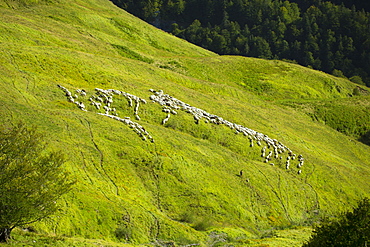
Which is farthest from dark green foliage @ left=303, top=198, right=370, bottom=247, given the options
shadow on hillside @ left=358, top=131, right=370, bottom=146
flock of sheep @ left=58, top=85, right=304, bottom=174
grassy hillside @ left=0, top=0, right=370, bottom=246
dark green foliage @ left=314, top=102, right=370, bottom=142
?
shadow on hillside @ left=358, top=131, right=370, bottom=146

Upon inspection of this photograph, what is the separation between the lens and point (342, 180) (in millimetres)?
61688

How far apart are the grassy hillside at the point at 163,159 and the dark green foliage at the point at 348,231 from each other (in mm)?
7929

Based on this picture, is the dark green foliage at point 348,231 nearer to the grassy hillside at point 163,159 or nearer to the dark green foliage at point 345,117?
the grassy hillside at point 163,159

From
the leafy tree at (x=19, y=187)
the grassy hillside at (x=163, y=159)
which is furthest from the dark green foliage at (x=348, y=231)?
the leafy tree at (x=19, y=187)

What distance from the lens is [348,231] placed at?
2570 centimetres

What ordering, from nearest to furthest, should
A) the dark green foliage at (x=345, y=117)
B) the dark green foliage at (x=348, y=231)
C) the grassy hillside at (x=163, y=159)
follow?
the dark green foliage at (x=348, y=231), the grassy hillside at (x=163, y=159), the dark green foliage at (x=345, y=117)

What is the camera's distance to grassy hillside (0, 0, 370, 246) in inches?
1292

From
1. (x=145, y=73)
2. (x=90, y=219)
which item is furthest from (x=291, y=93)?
(x=90, y=219)

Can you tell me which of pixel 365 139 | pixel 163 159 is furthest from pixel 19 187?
pixel 365 139

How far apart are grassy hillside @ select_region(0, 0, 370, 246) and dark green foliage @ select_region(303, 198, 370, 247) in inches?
312

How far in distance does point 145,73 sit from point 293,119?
3764 centimetres

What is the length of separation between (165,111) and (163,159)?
13314 millimetres

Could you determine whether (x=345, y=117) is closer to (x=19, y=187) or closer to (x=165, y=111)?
(x=165, y=111)

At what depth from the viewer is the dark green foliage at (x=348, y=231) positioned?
25.0 metres
